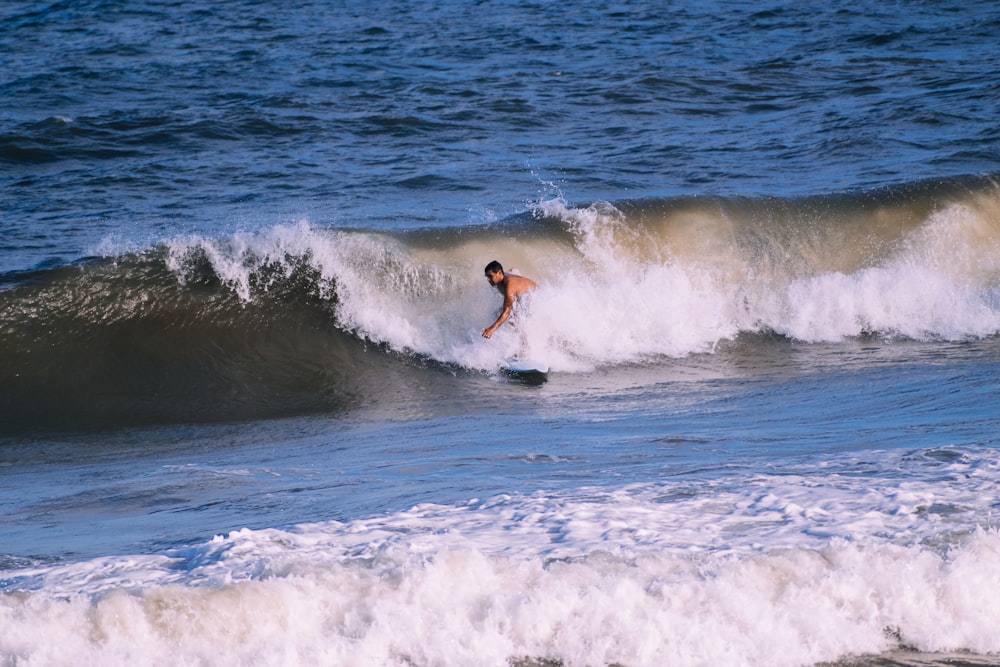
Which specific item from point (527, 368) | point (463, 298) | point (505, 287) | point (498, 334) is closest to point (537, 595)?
point (527, 368)

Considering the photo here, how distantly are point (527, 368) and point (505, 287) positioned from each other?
781mm

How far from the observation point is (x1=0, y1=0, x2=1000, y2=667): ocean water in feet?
12.9

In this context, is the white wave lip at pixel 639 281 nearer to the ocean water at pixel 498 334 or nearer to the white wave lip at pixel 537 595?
the ocean water at pixel 498 334

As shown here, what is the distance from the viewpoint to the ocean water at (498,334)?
3.94 meters

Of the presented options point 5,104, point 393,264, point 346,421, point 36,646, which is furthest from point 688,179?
point 36,646

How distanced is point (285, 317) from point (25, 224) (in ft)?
12.7

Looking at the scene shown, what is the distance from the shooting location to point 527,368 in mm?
9922

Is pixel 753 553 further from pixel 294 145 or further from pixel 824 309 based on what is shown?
pixel 294 145

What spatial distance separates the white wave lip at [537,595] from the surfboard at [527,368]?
5.25 meters

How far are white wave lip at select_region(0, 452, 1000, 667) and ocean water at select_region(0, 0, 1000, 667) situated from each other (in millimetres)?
16

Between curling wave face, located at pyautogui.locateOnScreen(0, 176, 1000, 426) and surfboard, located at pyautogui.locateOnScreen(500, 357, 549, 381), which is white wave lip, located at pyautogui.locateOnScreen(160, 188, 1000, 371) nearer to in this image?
curling wave face, located at pyautogui.locateOnScreen(0, 176, 1000, 426)

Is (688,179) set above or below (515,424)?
above

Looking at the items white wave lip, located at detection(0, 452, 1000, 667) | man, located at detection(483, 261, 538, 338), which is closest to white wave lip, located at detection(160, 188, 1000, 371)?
man, located at detection(483, 261, 538, 338)

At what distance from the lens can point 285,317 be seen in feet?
36.0
